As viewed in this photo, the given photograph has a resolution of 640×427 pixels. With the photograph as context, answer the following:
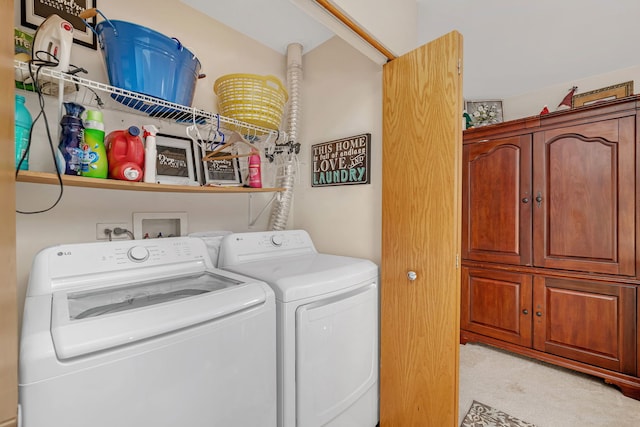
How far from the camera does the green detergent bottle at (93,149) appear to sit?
1151mm

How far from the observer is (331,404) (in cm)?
132

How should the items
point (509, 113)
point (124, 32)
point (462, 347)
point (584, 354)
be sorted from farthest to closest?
1. point (509, 113)
2. point (462, 347)
3. point (584, 354)
4. point (124, 32)

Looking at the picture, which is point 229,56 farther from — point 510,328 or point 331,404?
point 510,328

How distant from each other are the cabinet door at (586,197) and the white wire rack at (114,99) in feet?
7.07

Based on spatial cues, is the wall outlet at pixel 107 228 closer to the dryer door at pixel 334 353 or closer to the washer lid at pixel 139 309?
the washer lid at pixel 139 309

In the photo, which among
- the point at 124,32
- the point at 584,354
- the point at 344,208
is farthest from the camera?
the point at 584,354

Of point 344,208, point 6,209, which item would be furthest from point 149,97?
point 344,208

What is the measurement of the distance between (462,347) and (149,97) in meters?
3.03

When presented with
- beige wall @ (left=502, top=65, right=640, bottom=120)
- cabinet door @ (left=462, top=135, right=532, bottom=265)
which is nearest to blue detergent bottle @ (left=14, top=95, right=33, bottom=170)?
cabinet door @ (left=462, top=135, right=532, bottom=265)

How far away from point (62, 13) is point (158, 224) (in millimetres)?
1067

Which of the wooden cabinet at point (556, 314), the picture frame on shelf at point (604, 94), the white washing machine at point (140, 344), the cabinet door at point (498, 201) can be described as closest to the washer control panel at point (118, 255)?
the white washing machine at point (140, 344)

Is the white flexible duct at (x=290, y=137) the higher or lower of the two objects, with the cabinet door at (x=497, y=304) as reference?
higher

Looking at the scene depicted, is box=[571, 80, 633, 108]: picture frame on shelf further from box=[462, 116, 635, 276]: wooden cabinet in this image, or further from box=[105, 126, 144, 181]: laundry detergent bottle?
box=[105, 126, 144, 181]: laundry detergent bottle

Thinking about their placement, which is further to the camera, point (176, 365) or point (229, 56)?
point (229, 56)
